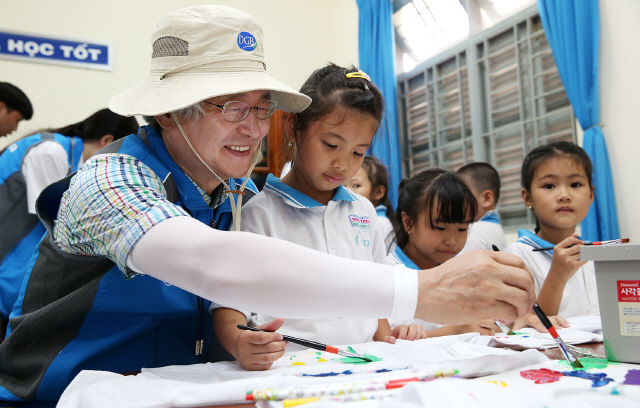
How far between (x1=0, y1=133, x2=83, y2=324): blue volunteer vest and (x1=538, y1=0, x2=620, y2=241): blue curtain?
302 centimetres

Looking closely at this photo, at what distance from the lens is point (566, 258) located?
5.28 ft

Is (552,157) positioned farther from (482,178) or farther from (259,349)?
(259,349)

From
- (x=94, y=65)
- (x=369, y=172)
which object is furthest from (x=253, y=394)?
(x=94, y=65)

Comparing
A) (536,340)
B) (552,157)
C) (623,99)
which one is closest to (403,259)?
(552,157)

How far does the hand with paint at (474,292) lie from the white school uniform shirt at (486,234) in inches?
73.5

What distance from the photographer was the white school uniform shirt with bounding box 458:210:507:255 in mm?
2636

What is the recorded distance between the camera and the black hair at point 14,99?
301 centimetres

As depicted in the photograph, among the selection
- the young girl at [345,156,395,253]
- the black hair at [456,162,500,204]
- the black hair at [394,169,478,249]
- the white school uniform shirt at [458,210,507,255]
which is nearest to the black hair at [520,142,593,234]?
the black hair at [394,169,478,249]

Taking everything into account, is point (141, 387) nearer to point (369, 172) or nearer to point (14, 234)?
point (14, 234)

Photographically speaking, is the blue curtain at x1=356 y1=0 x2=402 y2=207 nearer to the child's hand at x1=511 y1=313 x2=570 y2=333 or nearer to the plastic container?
the child's hand at x1=511 y1=313 x2=570 y2=333

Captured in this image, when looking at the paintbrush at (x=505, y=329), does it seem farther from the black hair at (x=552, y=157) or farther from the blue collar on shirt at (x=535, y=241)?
the black hair at (x=552, y=157)

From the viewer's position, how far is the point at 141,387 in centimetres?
69

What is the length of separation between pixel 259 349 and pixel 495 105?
4031 mm

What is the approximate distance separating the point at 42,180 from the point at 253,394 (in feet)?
7.20
